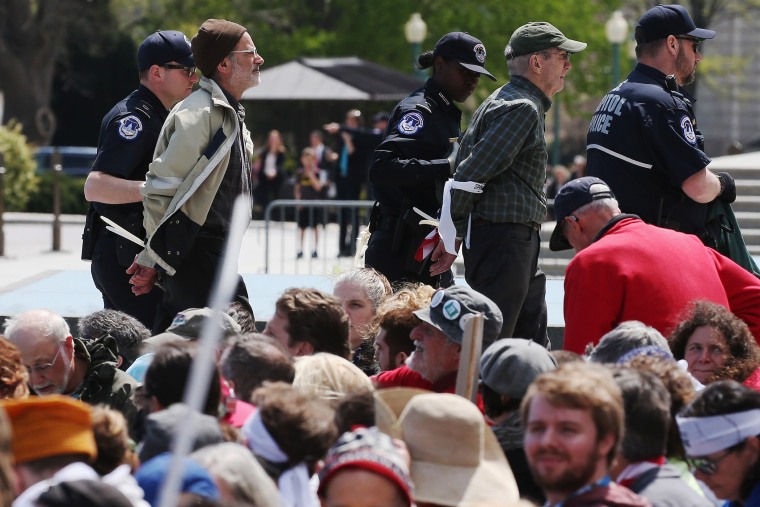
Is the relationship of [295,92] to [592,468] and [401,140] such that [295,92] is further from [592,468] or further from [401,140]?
[592,468]

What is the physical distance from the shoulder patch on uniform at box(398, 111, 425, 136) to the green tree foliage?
20.9m

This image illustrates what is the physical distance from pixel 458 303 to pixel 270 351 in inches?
35.1

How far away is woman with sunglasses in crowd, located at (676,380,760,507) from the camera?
421cm

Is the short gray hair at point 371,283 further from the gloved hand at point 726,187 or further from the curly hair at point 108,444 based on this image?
the curly hair at point 108,444

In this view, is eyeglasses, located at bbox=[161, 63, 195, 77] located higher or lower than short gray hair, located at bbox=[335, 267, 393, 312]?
higher

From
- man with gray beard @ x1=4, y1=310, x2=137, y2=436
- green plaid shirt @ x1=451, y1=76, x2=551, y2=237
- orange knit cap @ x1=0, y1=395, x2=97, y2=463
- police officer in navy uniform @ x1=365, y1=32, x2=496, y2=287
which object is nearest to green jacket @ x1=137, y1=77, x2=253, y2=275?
man with gray beard @ x1=4, y1=310, x2=137, y2=436

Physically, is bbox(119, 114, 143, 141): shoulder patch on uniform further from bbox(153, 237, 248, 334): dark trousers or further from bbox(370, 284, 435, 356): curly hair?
bbox(370, 284, 435, 356): curly hair

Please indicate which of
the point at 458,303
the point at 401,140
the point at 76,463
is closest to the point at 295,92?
the point at 401,140

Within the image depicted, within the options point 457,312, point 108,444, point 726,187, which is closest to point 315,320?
point 457,312

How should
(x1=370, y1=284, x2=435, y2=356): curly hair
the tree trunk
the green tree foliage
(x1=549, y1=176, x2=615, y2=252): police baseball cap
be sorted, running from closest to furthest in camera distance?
(x1=370, y1=284, x2=435, y2=356): curly hair < (x1=549, y1=176, x2=615, y2=252): police baseball cap < the green tree foliage < the tree trunk

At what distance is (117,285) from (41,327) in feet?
4.85

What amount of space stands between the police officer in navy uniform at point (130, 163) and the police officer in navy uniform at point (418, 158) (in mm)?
1079

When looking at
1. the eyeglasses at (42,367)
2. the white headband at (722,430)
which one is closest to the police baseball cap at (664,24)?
the eyeglasses at (42,367)

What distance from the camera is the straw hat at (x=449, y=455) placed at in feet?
13.4
